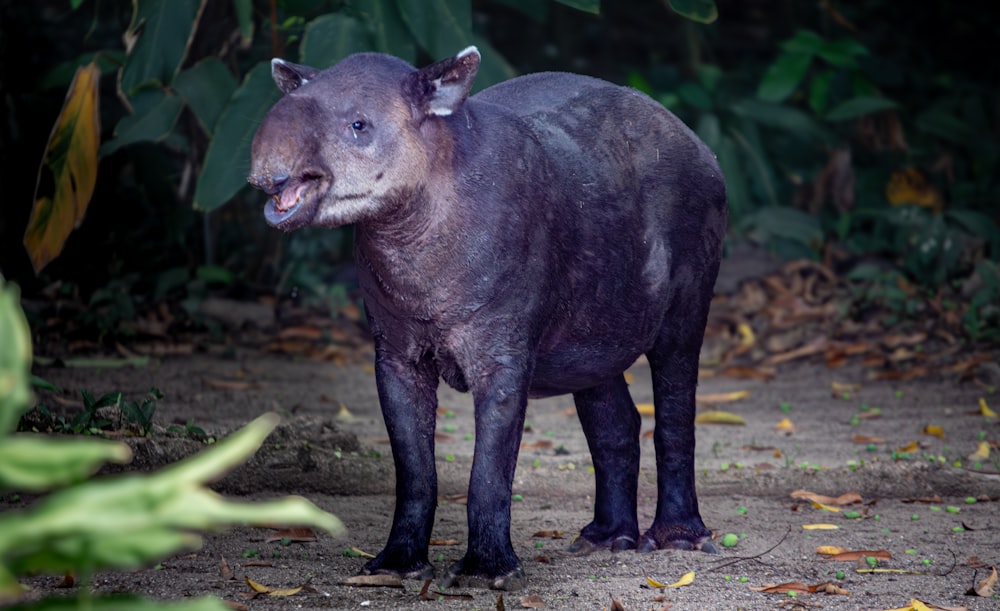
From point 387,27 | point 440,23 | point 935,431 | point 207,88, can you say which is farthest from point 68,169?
point 935,431

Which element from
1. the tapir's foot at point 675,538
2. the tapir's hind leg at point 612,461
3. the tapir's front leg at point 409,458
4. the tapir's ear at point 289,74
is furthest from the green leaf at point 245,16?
the tapir's foot at point 675,538

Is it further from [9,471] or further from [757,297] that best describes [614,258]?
[757,297]

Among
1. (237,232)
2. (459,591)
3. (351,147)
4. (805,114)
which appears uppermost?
(805,114)

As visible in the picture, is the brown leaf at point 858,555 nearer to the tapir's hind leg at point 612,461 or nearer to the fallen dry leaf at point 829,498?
the tapir's hind leg at point 612,461

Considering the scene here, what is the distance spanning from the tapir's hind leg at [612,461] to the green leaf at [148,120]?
10.9 ft

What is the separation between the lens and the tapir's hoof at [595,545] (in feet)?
15.3

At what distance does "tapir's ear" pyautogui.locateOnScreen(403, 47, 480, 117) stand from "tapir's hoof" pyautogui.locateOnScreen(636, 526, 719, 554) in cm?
179

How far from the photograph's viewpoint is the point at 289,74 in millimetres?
4012

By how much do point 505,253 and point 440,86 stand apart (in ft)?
1.76

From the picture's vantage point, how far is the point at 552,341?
4285 millimetres

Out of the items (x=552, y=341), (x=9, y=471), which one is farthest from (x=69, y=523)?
(x=552, y=341)

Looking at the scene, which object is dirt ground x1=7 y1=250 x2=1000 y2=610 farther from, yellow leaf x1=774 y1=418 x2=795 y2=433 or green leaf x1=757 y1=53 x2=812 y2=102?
green leaf x1=757 y1=53 x2=812 y2=102

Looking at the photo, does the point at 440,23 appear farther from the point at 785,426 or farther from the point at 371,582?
the point at 371,582

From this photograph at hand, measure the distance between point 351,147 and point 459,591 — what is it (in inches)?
53.7
